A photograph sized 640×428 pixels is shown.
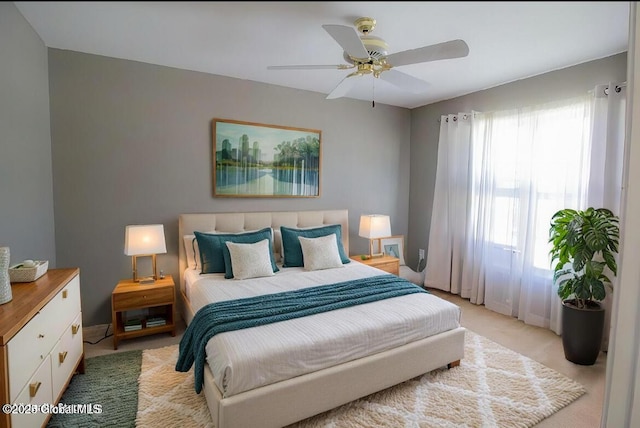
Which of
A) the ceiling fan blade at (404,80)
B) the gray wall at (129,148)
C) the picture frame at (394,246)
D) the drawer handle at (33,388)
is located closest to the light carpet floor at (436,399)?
the drawer handle at (33,388)

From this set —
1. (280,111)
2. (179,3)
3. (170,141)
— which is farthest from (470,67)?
(179,3)

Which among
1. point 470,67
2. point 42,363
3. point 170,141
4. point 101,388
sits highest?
point 470,67

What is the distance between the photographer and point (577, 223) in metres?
2.49

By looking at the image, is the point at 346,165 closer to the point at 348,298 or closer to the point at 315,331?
the point at 348,298

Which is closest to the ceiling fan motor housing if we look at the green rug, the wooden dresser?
the wooden dresser

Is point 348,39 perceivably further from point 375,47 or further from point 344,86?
point 344,86

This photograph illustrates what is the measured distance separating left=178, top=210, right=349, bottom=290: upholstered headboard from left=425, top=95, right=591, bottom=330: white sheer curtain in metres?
1.33

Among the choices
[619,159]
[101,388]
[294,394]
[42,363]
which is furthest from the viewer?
[619,159]

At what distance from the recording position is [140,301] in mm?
2711

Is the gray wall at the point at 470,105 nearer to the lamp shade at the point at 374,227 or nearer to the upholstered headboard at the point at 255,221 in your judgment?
the lamp shade at the point at 374,227

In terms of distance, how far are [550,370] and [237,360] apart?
2.35 m

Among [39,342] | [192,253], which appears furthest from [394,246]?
[39,342]

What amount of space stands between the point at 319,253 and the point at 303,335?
4.64 ft

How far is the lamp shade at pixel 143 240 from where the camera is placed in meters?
2.75
